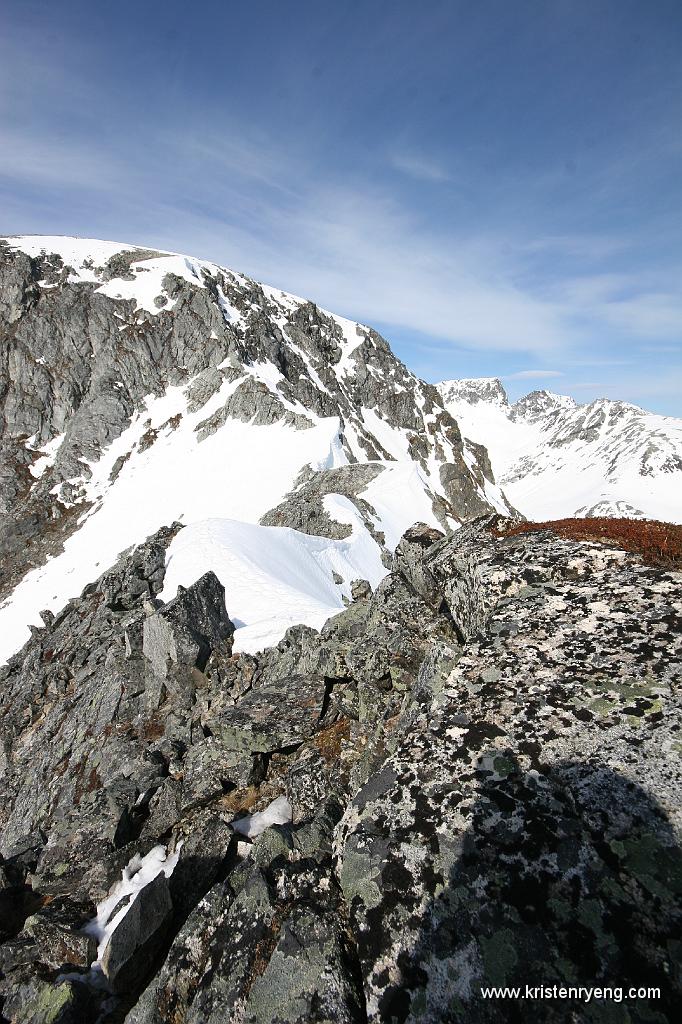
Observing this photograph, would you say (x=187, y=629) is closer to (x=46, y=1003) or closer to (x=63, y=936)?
(x=63, y=936)

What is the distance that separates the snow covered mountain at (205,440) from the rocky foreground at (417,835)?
7381 millimetres

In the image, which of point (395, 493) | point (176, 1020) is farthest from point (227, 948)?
point (395, 493)

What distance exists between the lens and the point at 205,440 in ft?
244

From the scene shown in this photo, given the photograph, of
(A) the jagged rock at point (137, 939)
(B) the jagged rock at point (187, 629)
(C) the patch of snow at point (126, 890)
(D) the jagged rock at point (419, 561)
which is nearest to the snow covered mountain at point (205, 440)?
(B) the jagged rock at point (187, 629)

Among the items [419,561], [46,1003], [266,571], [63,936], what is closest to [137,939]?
[46,1003]

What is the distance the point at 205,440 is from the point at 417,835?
73.8m

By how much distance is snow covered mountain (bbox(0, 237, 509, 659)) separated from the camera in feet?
112

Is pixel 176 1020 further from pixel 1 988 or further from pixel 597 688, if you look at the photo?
pixel 597 688

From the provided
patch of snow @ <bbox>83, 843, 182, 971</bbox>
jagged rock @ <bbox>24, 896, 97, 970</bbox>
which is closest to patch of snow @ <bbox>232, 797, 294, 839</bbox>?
patch of snow @ <bbox>83, 843, 182, 971</bbox>

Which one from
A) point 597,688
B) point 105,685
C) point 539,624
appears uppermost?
point 539,624

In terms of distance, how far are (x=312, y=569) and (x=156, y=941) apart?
24.7m

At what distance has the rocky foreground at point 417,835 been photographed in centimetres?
437

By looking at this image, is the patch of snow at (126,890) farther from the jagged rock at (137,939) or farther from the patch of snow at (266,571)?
the patch of snow at (266,571)

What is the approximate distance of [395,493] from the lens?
5706 centimetres
